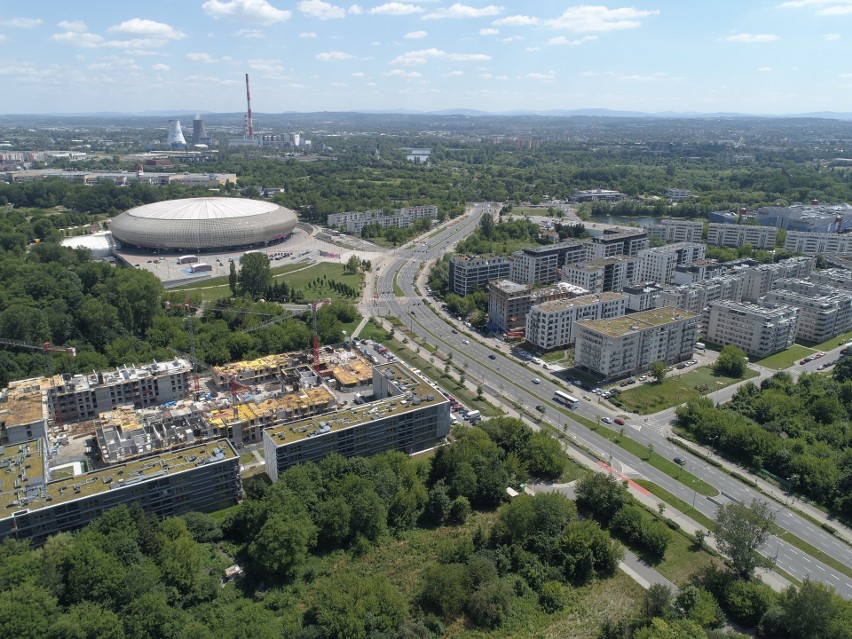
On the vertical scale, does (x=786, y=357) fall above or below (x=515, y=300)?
below

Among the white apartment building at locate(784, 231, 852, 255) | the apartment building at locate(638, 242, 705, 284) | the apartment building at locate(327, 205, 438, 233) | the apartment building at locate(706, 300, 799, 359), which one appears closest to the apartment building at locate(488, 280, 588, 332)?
the apartment building at locate(706, 300, 799, 359)

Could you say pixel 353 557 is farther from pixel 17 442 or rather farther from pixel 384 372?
pixel 17 442

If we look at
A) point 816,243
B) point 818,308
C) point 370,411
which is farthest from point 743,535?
point 816,243

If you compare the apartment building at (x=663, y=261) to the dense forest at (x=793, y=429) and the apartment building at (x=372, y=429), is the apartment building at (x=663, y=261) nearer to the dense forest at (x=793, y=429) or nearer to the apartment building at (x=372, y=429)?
the dense forest at (x=793, y=429)

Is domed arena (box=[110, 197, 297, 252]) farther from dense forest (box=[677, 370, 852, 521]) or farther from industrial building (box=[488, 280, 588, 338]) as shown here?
dense forest (box=[677, 370, 852, 521])

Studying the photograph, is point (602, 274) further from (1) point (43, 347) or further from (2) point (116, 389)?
(1) point (43, 347)

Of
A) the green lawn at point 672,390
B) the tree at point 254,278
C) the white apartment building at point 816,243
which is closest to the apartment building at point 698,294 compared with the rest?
the green lawn at point 672,390
